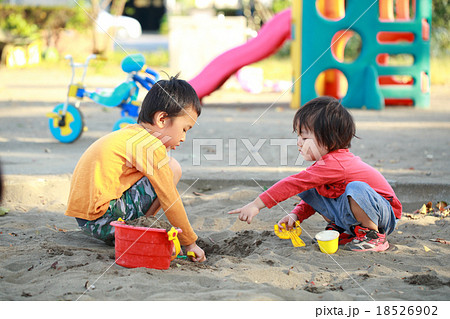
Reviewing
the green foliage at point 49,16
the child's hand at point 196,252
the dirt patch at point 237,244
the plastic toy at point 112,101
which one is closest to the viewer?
the child's hand at point 196,252

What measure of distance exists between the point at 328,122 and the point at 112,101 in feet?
9.87

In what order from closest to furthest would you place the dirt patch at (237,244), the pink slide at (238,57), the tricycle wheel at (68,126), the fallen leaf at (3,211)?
the dirt patch at (237,244)
the fallen leaf at (3,211)
the tricycle wheel at (68,126)
the pink slide at (238,57)

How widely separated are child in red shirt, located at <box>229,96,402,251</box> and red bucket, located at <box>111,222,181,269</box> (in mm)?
423

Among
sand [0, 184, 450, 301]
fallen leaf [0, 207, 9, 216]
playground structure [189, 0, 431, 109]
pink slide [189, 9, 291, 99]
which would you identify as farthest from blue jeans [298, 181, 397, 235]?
pink slide [189, 9, 291, 99]

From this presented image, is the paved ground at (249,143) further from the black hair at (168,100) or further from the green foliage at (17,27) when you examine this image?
the green foliage at (17,27)

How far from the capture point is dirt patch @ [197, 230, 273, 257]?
2.85 metres

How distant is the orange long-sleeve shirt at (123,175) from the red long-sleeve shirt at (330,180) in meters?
0.43

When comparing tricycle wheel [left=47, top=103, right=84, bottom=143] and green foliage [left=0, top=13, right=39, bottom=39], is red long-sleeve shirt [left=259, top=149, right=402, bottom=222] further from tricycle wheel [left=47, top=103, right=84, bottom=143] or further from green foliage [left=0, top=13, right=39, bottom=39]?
green foliage [left=0, top=13, right=39, bottom=39]

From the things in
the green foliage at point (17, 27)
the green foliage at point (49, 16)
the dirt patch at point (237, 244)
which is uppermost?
the green foliage at point (49, 16)

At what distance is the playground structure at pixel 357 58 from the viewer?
24.7 feet

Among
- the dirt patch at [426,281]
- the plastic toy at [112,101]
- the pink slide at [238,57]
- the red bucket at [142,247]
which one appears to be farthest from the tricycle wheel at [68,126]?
the dirt patch at [426,281]

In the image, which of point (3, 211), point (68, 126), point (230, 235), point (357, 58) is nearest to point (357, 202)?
point (230, 235)
